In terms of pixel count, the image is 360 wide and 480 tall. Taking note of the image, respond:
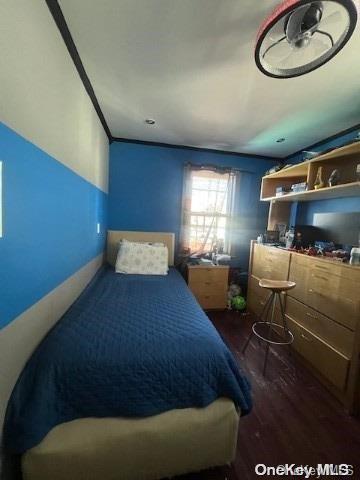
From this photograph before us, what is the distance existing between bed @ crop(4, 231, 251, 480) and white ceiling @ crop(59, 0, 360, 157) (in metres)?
→ 1.66

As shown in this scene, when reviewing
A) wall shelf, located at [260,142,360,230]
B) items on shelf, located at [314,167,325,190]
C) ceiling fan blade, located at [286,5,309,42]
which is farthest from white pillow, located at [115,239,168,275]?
ceiling fan blade, located at [286,5,309,42]

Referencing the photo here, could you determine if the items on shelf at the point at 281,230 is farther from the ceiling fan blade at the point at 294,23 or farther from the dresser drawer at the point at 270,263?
the ceiling fan blade at the point at 294,23

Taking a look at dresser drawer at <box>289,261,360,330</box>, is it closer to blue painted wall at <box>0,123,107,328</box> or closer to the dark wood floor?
the dark wood floor

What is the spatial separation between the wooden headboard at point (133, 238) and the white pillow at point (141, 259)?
355 mm

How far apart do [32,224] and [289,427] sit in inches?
73.8

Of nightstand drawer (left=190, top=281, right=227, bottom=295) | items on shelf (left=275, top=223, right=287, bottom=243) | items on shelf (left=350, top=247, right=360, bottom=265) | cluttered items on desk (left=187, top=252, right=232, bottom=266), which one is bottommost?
nightstand drawer (left=190, top=281, right=227, bottom=295)

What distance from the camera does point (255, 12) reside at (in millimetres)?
996

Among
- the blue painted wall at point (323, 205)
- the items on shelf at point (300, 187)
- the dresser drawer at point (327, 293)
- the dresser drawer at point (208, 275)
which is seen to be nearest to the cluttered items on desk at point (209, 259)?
the dresser drawer at point (208, 275)

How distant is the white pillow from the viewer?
7.76ft

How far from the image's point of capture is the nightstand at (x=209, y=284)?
9.00ft

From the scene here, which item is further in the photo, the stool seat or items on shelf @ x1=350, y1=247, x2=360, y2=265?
the stool seat

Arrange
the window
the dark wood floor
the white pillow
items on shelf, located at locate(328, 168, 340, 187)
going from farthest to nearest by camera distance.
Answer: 1. the window
2. the white pillow
3. items on shelf, located at locate(328, 168, 340, 187)
4. the dark wood floor

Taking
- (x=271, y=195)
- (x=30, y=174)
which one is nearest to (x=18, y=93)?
(x=30, y=174)

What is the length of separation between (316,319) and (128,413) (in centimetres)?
165
